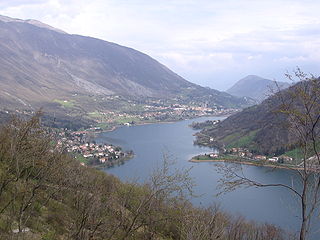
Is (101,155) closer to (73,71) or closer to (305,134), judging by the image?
(305,134)

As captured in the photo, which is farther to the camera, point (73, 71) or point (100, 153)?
point (73, 71)

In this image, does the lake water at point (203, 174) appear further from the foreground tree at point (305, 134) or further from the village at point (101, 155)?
the village at point (101, 155)

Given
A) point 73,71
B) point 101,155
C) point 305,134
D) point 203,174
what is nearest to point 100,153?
point 101,155

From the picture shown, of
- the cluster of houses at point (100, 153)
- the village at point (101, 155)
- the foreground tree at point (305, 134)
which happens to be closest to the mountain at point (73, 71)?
the cluster of houses at point (100, 153)

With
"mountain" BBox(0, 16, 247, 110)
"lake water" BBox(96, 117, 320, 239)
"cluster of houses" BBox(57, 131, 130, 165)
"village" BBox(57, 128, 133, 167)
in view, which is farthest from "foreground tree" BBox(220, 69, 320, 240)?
"mountain" BBox(0, 16, 247, 110)

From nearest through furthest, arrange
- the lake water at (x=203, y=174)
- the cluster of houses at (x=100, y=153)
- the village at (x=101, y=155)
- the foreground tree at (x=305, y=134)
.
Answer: the foreground tree at (x=305, y=134), the lake water at (x=203, y=174), the village at (x=101, y=155), the cluster of houses at (x=100, y=153)
